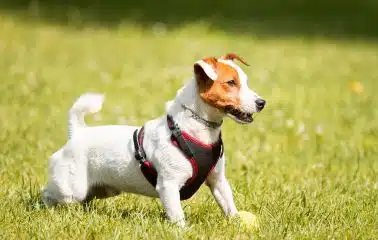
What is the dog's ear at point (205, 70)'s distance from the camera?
429cm

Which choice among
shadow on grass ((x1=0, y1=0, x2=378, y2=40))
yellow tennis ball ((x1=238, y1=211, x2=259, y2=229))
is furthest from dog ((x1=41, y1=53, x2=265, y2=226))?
shadow on grass ((x1=0, y1=0, x2=378, y2=40))

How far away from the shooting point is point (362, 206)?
16.4 ft

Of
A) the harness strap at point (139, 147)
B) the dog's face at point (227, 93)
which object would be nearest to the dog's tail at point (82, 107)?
the harness strap at point (139, 147)

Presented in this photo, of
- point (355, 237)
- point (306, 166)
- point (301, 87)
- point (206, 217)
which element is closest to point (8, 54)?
point (301, 87)

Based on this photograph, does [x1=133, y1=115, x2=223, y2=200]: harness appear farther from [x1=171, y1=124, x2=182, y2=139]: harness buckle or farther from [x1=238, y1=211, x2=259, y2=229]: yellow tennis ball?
[x1=238, y1=211, x2=259, y2=229]: yellow tennis ball

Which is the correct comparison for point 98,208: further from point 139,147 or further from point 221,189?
point 221,189

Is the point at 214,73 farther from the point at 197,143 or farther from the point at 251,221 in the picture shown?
the point at 251,221

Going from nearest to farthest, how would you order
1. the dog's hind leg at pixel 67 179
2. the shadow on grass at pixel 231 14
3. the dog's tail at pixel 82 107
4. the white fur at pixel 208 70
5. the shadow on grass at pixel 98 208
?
the white fur at pixel 208 70 < the shadow on grass at pixel 98 208 < the dog's hind leg at pixel 67 179 < the dog's tail at pixel 82 107 < the shadow on grass at pixel 231 14

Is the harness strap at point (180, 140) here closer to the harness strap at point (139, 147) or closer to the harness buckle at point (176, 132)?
the harness buckle at point (176, 132)

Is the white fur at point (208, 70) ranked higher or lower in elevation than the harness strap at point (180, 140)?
higher

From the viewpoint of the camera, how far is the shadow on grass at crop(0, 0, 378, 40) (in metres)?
15.9

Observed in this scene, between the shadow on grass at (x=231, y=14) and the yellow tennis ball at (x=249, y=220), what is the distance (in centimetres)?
1086

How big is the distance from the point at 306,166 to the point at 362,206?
1.53 meters

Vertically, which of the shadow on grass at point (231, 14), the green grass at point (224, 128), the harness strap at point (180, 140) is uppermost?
the harness strap at point (180, 140)
